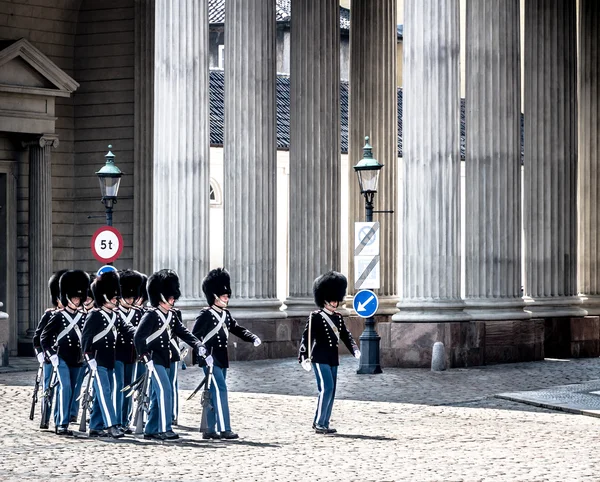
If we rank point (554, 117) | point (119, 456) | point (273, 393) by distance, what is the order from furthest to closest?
point (554, 117)
point (273, 393)
point (119, 456)

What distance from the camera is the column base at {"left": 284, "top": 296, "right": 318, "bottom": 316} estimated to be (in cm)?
3203

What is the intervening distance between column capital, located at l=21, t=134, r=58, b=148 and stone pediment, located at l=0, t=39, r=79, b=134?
153 millimetres

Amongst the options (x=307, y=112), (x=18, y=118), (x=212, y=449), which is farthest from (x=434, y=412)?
(x=18, y=118)

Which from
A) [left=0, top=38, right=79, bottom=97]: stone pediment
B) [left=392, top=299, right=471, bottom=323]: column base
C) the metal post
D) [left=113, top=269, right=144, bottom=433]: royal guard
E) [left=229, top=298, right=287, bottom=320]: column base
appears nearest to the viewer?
[left=113, top=269, right=144, bottom=433]: royal guard

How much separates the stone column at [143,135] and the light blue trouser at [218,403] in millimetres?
18175

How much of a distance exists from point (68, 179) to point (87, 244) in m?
1.66

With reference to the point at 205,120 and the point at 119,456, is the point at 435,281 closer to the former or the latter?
the point at 205,120

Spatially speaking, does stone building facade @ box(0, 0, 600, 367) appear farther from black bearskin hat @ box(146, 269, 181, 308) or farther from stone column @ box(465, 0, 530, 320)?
black bearskin hat @ box(146, 269, 181, 308)

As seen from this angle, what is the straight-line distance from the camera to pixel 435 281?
1094 inches

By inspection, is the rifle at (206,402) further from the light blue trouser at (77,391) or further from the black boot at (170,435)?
the light blue trouser at (77,391)

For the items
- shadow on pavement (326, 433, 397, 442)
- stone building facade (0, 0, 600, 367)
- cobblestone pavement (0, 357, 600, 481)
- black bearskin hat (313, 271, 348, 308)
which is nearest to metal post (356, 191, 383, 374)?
stone building facade (0, 0, 600, 367)

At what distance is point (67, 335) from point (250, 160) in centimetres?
1242

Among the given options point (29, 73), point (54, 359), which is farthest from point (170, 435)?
point (29, 73)

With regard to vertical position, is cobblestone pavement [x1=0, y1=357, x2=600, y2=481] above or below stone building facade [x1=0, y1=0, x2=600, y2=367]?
below
